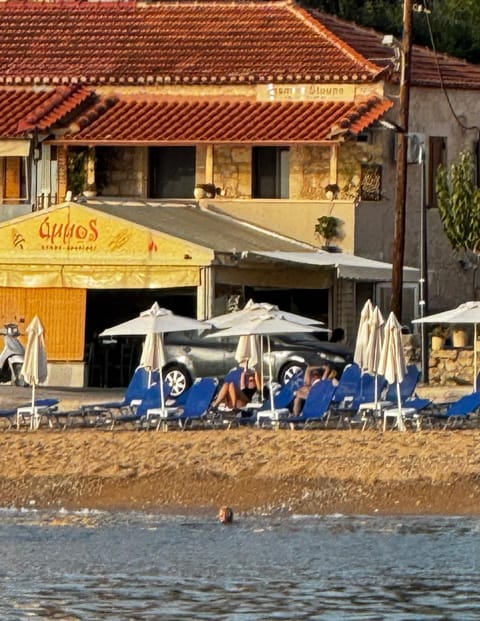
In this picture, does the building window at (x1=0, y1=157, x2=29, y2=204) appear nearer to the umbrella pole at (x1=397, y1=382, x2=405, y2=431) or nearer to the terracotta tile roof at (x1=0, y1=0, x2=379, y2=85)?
the terracotta tile roof at (x1=0, y1=0, x2=379, y2=85)

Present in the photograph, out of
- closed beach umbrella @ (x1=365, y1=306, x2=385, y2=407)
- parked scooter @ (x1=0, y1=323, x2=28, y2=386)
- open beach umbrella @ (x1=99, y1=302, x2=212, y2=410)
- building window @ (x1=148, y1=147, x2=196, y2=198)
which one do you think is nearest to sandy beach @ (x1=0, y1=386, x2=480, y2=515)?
closed beach umbrella @ (x1=365, y1=306, x2=385, y2=407)

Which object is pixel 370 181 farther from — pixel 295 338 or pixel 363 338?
pixel 363 338

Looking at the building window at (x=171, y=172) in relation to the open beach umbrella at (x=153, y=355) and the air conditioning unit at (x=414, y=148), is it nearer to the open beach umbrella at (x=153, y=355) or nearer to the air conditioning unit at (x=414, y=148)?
the air conditioning unit at (x=414, y=148)

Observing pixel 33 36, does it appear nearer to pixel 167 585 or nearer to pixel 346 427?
pixel 346 427

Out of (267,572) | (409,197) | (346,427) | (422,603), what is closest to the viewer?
(422,603)

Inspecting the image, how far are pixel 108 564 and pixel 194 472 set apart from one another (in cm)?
435

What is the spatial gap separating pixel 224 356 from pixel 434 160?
33.7ft

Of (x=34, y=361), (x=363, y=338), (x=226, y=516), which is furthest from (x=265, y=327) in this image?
(x=226, y=516)

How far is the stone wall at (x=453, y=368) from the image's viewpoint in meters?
38.7

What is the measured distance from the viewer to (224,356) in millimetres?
36750

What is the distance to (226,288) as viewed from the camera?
4012 centimetres

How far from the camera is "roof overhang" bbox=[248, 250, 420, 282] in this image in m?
39.6

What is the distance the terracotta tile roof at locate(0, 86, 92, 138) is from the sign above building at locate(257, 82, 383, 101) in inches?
145

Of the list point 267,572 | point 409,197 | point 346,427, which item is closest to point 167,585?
point 267,572
